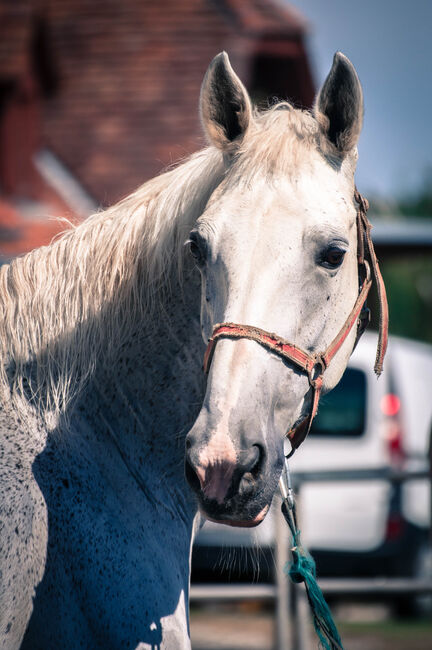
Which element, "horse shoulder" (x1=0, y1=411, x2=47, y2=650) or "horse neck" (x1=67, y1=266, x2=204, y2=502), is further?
"horse neck" (x1=67, y1=266, x2=204, y2=502)

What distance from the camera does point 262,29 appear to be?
11.4m

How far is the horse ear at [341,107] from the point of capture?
2086 millimetres

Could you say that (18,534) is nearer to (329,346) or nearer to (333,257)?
(329,346)

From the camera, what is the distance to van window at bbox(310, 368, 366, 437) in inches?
267

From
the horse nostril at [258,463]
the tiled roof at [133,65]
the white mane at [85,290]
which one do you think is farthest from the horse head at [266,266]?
the tiled roof at [133,65]

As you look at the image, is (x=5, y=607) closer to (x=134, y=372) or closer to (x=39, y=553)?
(x=39, y=553)

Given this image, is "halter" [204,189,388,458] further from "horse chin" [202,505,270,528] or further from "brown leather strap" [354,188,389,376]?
"horse chin" [202,505,270,528]

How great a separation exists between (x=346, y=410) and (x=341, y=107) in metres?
4.99

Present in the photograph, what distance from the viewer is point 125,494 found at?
2.06 m

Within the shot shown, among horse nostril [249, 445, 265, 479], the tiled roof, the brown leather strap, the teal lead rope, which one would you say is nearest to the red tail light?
the brown leather strap

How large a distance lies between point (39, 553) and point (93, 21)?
39.3ft

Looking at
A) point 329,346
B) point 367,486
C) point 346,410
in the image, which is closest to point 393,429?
point 346,410

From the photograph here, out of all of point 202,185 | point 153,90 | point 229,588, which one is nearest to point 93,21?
point 153,90

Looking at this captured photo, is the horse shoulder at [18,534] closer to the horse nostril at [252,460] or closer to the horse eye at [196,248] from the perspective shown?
the horse nostril at [252,460]
